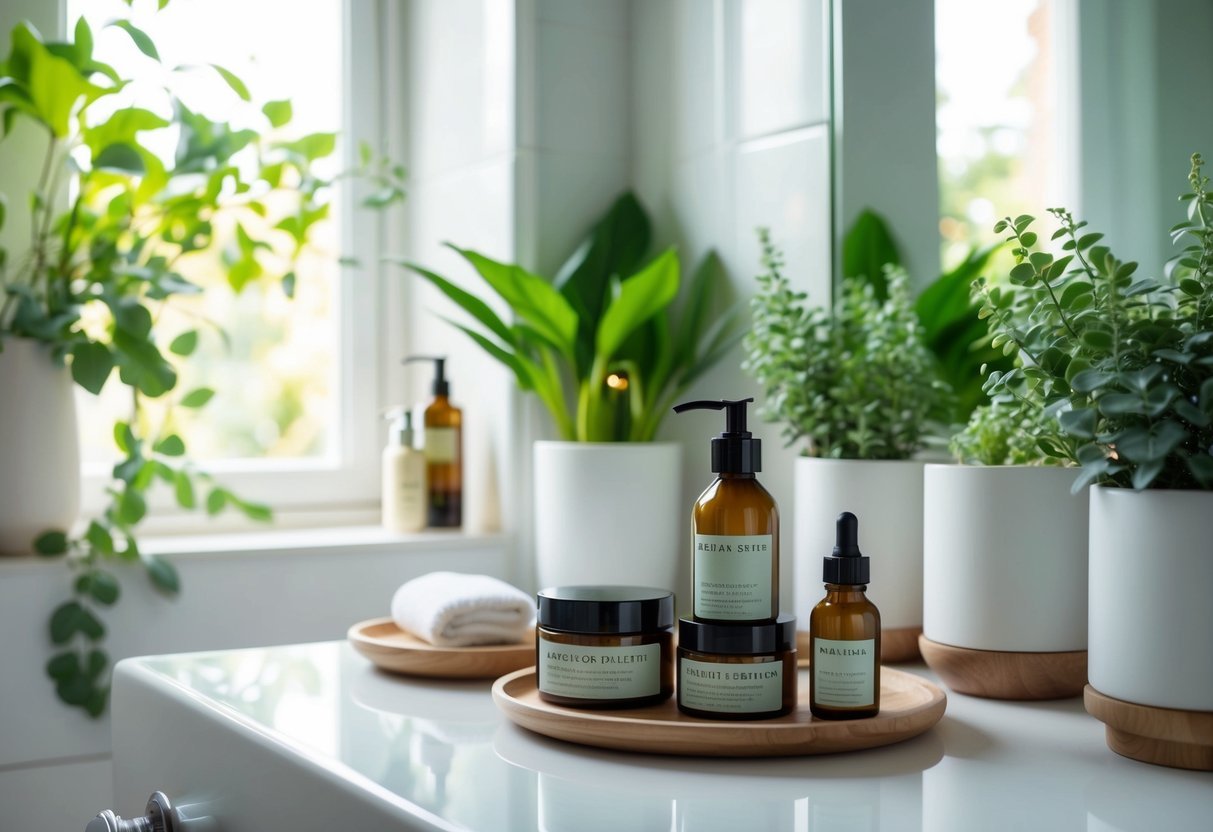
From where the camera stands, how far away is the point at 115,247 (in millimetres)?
1445

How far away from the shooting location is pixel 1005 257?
1221 millimetres

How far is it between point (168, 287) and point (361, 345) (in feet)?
1.54

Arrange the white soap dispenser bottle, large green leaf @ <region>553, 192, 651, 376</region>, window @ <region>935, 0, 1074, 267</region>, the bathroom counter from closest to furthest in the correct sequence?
1. the bathroom counter
2. window @ <region>935, 0, 1074, 267</region>
3. large green leaf @ <region>553, 192, 651, 376</region>
4. the white soap dispenser bottle

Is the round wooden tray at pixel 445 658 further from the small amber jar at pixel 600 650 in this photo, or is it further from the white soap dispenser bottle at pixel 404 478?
the white soap dispenser bottle at pixel 404 478

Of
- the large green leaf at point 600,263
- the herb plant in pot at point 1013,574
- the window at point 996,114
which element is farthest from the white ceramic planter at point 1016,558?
the large green leaf at point 600,263

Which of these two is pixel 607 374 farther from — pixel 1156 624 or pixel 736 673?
pixel 1156 624

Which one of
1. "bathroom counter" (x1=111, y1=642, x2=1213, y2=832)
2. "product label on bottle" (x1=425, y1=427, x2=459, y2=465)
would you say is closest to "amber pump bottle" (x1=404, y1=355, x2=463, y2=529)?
"product label on bottle" (x1=425, y1=427, x2=459, y2=465)

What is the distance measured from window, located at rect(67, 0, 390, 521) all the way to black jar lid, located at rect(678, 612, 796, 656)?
1.14 meters

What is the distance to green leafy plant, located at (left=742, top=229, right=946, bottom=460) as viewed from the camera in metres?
1.12

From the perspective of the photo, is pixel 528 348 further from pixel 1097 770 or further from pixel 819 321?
pixel 1097 770

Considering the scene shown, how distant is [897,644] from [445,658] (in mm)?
419

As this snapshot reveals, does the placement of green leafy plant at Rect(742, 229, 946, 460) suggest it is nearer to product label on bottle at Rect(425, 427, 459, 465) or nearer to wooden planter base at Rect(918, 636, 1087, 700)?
wooden planter base at Rect(918, 636, 1087, 700)

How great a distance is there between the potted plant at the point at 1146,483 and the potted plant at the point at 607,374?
680 millimetres

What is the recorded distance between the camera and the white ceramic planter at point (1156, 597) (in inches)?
28.1
